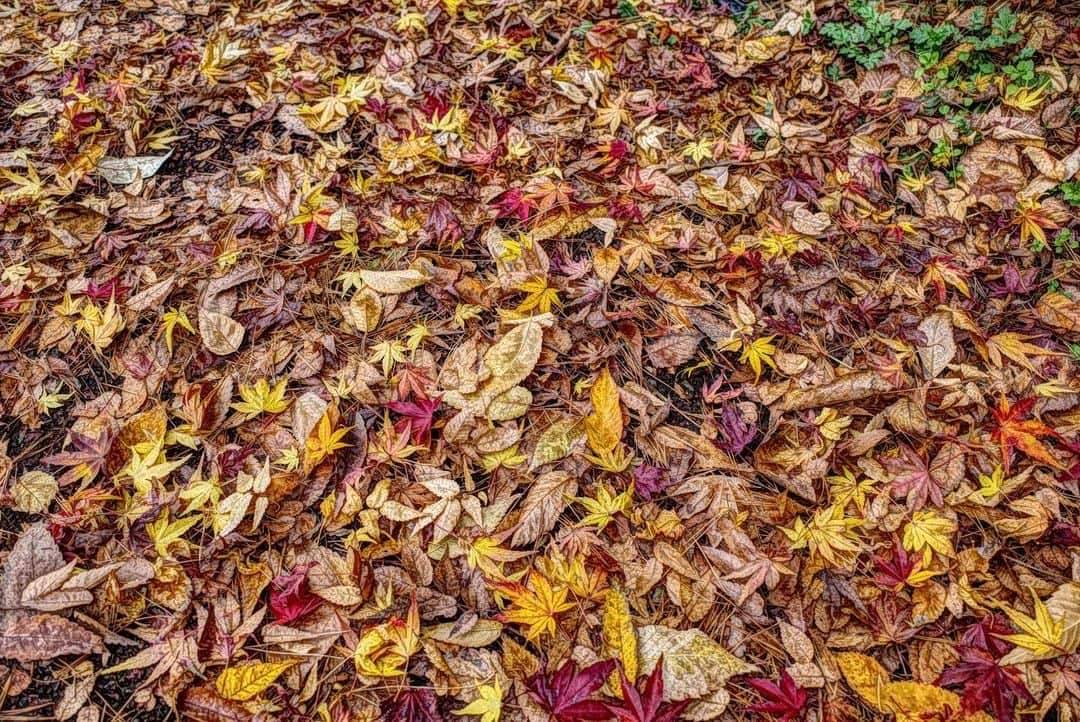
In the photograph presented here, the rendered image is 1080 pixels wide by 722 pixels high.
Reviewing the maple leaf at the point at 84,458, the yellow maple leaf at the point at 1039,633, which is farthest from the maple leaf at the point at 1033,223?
the maple leaf at the point at 84,458

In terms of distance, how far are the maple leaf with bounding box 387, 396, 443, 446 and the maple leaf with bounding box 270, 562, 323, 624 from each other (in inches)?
16.8

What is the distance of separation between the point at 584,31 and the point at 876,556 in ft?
8.12

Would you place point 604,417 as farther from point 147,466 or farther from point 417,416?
point 147,466

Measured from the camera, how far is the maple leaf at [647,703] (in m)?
1.37

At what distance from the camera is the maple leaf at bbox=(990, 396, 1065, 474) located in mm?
1680

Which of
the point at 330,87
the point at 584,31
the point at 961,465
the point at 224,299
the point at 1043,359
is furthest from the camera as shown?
the point at 584,31

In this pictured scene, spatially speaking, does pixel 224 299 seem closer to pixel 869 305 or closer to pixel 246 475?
pixel 246 475

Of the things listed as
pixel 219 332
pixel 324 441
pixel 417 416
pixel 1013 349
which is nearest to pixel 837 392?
pixel 1013 349

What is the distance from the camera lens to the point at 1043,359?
1.86 m

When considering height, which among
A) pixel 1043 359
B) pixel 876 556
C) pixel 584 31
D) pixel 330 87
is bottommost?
pixel 876 556

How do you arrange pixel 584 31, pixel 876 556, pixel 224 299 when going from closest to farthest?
pixel 876 556
pixel 224 299
pixel 584 31

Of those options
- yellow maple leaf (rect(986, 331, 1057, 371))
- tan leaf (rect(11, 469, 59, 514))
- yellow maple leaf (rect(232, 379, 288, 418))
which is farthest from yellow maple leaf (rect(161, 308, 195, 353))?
yellow maple leaf (rect(986, 331, 1057, 371))

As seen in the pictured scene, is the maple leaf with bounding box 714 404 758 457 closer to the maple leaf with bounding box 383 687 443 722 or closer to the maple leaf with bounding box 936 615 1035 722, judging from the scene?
the maple leaf with bounding box 936 615 1035 722

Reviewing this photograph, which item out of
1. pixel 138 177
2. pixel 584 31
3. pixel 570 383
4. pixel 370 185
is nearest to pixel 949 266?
pixel 570 383
